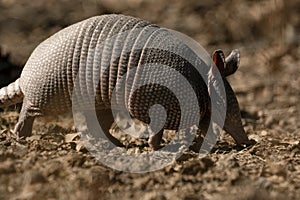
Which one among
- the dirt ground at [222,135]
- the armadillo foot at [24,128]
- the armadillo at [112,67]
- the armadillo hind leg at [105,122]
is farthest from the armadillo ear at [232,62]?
the armadillo foot at [24,128]

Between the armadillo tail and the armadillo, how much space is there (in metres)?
0.31

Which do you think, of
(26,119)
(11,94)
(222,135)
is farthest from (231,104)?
(11,94)

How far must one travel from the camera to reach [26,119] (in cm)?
608

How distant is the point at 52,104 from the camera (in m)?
5.86

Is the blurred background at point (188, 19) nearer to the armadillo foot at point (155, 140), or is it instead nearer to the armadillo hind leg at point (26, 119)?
the armadillo hind leg at point (26, 119)

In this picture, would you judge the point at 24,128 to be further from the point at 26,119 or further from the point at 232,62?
the point at 232,62

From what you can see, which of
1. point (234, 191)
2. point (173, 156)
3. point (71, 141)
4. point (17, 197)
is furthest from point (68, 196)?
point (71, 141)

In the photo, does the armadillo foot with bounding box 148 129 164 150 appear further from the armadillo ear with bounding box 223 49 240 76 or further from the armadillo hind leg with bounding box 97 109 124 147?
the armadillo ear with bounding box 223 49 240 76

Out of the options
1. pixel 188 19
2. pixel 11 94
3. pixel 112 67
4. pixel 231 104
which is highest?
pixel 188 19

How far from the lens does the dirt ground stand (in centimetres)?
402

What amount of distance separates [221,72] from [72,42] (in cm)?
142

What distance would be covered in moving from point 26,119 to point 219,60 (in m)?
2.00

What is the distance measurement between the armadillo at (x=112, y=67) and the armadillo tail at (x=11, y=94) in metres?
0.31

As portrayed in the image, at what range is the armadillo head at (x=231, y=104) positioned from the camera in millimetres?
5684
